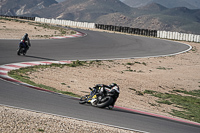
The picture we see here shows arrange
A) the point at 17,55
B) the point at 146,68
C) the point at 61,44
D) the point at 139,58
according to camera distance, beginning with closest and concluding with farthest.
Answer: the point at 17,55, the point at 146,68, the point at 139,58, the point at 61,44

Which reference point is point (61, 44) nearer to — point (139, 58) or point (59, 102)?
point (139, 58)

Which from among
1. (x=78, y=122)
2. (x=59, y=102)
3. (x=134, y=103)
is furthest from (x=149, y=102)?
(x=78, y=122)

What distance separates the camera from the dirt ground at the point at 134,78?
48.8 ft

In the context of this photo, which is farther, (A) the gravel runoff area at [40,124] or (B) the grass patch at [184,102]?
(B) the grass patch at [184,102]

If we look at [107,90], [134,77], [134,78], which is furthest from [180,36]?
[107,90]

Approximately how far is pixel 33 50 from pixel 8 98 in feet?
49.6

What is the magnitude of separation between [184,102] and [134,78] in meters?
4.04

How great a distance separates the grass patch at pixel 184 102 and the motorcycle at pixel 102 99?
12.2 ft

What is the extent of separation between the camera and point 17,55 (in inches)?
861

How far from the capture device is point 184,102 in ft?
54.6

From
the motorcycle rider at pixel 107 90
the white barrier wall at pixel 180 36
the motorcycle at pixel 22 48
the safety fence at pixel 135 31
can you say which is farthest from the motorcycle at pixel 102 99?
the safety fence at pixel 135 31

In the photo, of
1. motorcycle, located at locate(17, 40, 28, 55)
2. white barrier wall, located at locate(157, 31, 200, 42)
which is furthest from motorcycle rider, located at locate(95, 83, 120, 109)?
white barrier wall, located at locate(157, 31, 200, 42)

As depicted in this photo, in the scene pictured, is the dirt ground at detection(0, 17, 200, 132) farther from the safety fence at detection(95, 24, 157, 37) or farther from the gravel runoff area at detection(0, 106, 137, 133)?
the safety fence at detection(95, 24, 157, 37)

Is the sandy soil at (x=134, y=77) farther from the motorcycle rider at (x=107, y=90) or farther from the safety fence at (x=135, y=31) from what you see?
the safety fence at (x=135, y=31)
